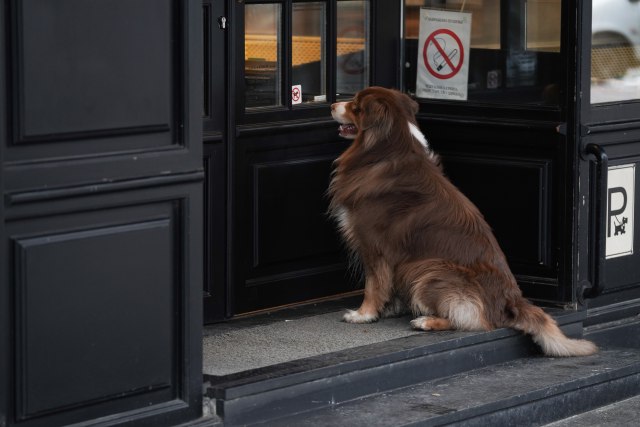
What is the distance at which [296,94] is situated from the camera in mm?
6363

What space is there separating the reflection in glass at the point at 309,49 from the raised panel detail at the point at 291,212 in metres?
0.39

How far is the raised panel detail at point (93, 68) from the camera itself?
13.1 ft

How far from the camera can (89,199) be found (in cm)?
418

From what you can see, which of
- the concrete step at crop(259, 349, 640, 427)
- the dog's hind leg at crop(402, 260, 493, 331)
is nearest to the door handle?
the concrete step at crop(259, 349, 640, 427)

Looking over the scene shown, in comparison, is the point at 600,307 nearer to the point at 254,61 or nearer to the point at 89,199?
the point at 254,61

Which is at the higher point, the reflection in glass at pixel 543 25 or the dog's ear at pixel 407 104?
the reflection in glass at pixel 543 25

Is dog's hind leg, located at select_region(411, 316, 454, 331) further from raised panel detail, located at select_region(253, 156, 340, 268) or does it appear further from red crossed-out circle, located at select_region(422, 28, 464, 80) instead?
red crossed-out circle, located at select_region(422, 28, 464, 80)

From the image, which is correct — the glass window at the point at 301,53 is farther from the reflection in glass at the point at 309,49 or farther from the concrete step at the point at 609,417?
the concrete step at the point at 609,417

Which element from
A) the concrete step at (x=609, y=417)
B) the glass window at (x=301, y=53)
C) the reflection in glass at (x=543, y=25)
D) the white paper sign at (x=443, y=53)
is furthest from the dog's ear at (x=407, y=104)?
the concrete step at (x=609, y=417)

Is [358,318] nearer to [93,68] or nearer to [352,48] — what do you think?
[352,48]

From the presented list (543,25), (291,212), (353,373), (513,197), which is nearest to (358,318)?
(291,212)

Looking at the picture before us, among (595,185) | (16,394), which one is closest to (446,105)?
(595,185)

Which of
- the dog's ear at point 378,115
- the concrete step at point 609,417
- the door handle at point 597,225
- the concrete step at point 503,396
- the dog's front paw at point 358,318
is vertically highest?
the dog's ear at point 378,115

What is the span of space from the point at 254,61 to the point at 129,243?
6.65 ft
